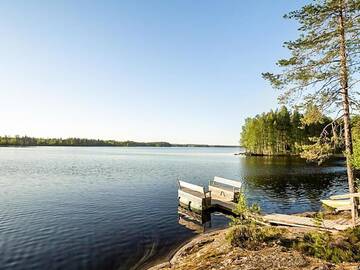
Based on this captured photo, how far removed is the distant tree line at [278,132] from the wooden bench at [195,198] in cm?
8064

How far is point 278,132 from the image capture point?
104m

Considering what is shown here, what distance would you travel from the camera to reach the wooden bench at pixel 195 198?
74.8ft

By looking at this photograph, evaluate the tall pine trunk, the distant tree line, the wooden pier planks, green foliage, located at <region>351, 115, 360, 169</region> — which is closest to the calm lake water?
the wooden pier planks

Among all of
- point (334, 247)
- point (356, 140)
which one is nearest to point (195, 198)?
point (356, 140)

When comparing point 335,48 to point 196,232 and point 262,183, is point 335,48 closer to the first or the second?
point 196,232

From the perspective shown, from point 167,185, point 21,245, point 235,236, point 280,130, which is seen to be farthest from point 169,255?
point 280,130

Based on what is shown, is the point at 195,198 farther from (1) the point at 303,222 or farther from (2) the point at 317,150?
(2) the point at 317,150

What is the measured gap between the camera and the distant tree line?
102 m

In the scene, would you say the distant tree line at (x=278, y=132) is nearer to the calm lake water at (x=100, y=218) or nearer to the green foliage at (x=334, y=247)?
the calm lake water at (x=100, y=218)

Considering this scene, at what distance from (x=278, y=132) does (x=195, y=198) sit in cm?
8687

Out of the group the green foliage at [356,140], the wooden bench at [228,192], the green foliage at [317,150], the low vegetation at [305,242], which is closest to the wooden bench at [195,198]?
the wooden bench at [228,192]

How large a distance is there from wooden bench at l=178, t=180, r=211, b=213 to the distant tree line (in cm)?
8064

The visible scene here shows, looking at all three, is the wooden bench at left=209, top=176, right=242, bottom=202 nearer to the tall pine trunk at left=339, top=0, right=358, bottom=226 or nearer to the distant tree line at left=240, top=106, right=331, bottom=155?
the tall pine trunk at left=339, top=0, right=358, bottom=226

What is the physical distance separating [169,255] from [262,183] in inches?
1083
